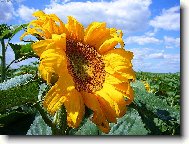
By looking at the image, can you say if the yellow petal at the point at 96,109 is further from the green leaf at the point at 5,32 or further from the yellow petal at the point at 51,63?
the green leaf at the point at 5,32

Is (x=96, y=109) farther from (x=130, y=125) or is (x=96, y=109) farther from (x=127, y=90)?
(x=130, y=125)

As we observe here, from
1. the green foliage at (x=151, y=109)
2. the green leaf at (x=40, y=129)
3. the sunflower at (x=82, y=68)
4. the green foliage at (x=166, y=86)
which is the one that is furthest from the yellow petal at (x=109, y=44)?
the green foliage at (x=166, y=86)

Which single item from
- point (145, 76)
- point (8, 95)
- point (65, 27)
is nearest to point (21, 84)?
point (8, 95)

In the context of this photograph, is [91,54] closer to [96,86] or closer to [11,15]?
[96,86]

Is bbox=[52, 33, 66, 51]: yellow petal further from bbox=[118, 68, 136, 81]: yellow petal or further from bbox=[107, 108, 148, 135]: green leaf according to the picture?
bbox=[107, 108, 148, 135]: green leaf

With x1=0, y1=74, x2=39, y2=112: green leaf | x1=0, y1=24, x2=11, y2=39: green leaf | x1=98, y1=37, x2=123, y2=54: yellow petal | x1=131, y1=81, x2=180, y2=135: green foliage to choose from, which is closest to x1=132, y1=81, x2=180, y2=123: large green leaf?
x1=131, y1=81, x2=180, y2=135: green foliage
